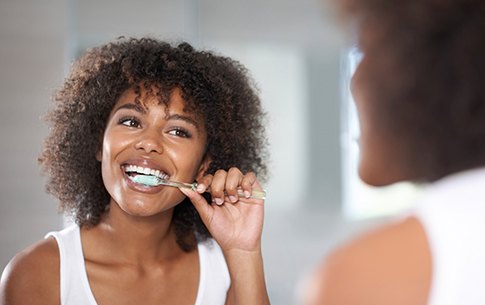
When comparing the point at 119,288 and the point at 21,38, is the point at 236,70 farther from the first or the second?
the point at 21,38

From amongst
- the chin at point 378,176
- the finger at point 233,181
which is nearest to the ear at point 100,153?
the finger at point 233,181

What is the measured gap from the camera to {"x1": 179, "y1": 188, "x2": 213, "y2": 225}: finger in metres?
1.32

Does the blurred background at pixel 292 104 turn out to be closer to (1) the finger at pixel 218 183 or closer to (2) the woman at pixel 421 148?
(1) the finger at pixel 218 183

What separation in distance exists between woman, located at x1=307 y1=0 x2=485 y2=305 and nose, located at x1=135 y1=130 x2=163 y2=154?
0.73 m

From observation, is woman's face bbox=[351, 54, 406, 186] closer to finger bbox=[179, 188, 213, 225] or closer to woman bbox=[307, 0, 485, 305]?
woman bbox=[307, 0, 485, 305]

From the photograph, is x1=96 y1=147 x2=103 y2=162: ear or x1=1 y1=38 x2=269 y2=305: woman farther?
x1=96 y1=147 x2=103 y2=162: ear

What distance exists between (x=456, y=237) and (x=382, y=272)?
6 cm

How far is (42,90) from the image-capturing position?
276cm

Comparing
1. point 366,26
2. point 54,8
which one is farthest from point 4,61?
point 366,26

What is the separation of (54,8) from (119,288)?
172cm

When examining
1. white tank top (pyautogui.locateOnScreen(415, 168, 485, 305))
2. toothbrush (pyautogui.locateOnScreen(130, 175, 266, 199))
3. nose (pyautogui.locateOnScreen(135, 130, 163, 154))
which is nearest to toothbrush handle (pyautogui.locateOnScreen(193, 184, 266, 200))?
toothbrush (pyautogui.locateOnScreen(130, 175, 266, 199))

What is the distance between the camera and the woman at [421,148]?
19.6 inches

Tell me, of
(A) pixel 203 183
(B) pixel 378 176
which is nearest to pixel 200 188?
(A) pixel 203 183

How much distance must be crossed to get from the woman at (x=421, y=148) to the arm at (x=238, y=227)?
27.0 inches
